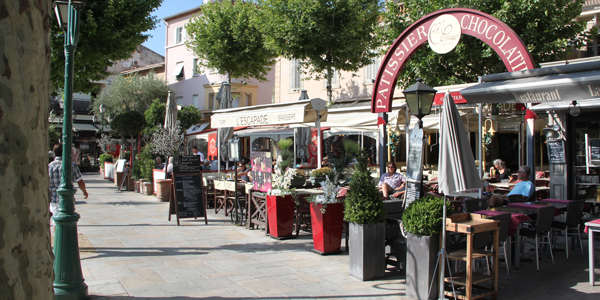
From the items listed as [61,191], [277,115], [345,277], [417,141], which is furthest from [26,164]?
[277,115]

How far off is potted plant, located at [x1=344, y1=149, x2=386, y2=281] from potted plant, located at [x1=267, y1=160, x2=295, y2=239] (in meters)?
2.21

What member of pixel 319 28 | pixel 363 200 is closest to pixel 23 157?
pixel 363 200

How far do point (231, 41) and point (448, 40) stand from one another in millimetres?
17112

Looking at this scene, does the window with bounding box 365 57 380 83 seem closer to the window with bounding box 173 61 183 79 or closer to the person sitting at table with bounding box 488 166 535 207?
the person sitting at table with bounding box 488 166 535 207

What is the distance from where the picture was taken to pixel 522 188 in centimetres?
752

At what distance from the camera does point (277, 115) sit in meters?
9.22

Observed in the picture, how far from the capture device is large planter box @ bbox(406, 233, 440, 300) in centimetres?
453

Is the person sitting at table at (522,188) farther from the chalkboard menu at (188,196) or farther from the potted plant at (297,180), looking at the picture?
the chalkboard menu at (188,196)

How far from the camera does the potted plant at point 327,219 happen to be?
21.0ft

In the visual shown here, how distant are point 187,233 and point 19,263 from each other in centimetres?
686

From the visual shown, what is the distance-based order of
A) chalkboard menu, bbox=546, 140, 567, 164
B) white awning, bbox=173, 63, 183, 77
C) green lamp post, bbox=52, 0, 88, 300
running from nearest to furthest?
1. green lamp post, bbox=52, 0, 88, 300
2. chalkboard menu, bbox=546, 140, 567, 164
3. white awning, bbox=173, 63, 183, 77

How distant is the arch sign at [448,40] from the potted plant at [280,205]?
2.75 metres

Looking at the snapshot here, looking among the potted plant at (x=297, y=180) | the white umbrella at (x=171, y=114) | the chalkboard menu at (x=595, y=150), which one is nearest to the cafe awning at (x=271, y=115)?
the potted plant at (x=297, y=180)

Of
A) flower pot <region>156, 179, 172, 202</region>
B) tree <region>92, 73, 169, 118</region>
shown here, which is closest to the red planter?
flower pot <region>156, 179, 172, 202</region>
